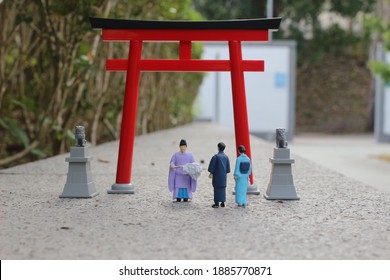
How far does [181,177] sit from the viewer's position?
136 inches

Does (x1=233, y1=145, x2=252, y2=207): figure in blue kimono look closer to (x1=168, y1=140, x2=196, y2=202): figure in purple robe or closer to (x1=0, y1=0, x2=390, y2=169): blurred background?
(x1=168, y1=140, x2=196, y2=202): figure in purple robe

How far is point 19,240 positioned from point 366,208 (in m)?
1.86

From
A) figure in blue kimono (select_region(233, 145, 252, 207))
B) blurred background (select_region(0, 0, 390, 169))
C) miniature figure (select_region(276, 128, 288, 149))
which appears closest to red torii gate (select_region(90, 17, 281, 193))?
miniature figure (select_region(276, 128, 288, 149))

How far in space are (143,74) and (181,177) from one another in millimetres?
8122

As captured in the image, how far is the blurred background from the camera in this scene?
21.5ft

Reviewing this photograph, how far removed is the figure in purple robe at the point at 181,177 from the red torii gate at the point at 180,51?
42cm

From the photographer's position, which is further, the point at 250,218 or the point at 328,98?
the point at 328,98

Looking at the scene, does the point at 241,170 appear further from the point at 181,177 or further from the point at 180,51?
the point at 180,51

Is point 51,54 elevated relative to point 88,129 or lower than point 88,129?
elevated

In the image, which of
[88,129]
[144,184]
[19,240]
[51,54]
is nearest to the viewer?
[19,240]

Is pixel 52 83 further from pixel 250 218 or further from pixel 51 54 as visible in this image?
pixel 250 218

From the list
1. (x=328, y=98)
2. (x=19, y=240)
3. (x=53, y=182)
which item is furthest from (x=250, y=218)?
(x=328, y=98)

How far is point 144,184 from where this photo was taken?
4402mm
